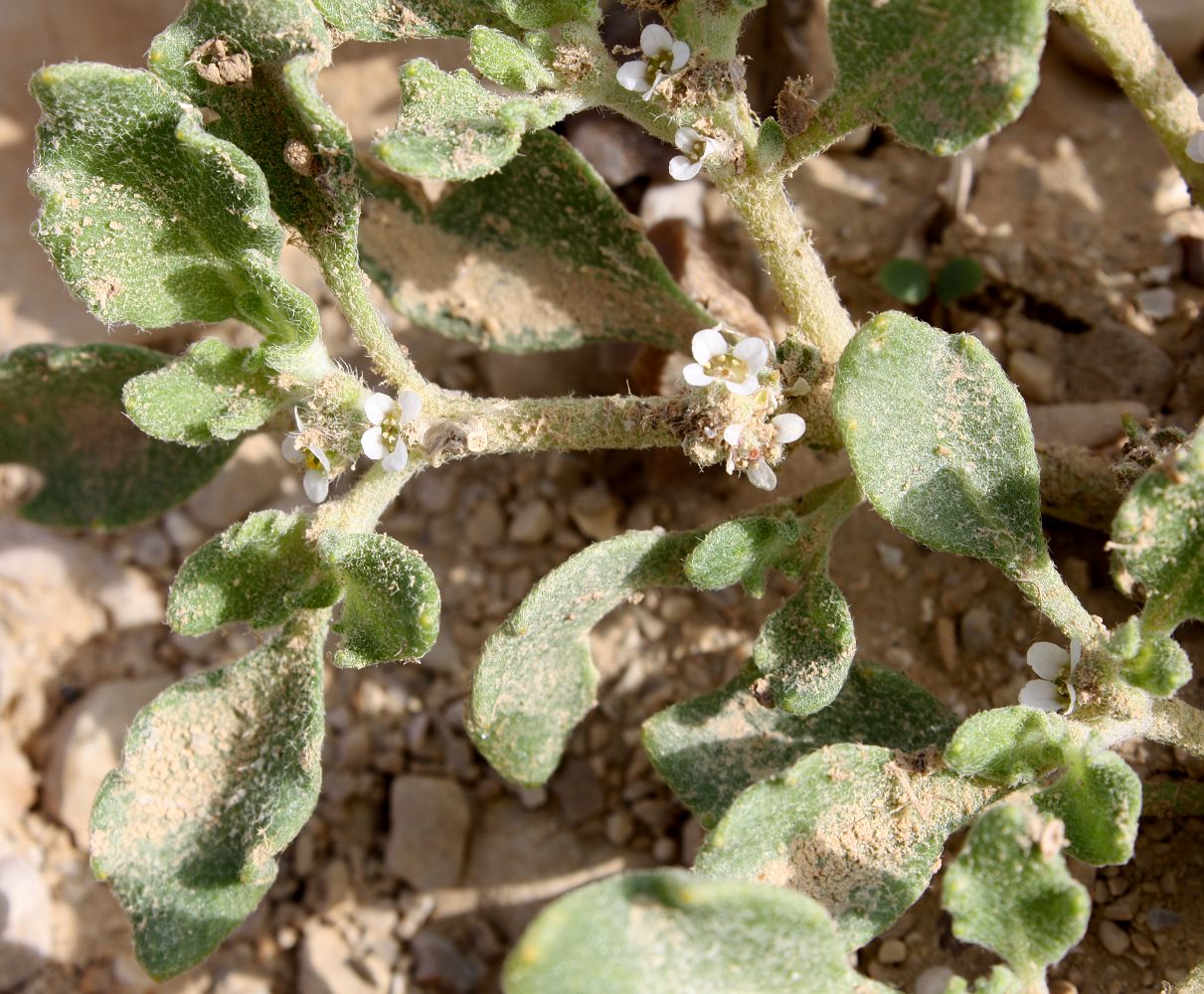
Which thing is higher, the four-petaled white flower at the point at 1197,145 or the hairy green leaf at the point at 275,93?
the four-petaled white flower at the point at 1197,145

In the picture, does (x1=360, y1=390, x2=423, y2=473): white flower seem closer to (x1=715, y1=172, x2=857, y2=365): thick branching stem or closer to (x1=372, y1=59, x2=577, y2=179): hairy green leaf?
(x1=372, y1=59, x2=577, y2=179): hairy green leaf

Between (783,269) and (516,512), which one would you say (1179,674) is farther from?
(516,512)

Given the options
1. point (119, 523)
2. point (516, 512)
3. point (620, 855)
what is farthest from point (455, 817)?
point (119, 523)

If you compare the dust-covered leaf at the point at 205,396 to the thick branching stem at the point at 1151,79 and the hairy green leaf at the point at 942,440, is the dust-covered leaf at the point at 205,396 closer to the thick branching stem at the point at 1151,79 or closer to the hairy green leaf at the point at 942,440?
the hairy green leaf at the point at 942,440

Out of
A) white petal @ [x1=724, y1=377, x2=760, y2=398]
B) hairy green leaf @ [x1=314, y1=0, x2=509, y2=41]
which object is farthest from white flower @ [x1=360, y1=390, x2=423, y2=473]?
hairy green leaf @ [x1=314, y1=0, x2=509, y2=41]

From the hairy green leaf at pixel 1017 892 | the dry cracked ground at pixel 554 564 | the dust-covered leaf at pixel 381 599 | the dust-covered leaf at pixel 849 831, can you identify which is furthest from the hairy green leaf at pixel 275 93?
the hairy green leaf at pixel 1017 892
